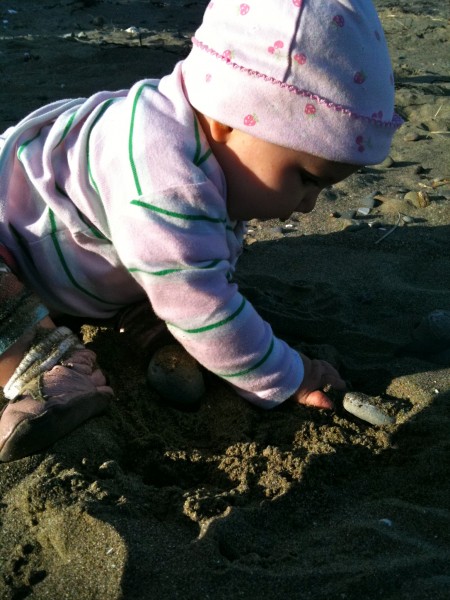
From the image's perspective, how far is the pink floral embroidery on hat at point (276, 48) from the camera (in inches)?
83.3

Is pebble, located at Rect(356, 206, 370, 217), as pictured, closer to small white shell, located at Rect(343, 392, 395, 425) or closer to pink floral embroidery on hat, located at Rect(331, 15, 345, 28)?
small white shell, located at Rect(343, 392, 395, 425)

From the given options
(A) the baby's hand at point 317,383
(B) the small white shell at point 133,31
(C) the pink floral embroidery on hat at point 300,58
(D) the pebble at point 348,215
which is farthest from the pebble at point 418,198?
(B) the small white shell at point 133,31

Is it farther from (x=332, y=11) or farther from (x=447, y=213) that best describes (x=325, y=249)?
(x=332, y=11)

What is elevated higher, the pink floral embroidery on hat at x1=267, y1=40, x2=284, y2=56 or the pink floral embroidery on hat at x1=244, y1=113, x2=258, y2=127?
the pink floral embroidery on hat at x1=267, y1=40, x2=284, y2=56

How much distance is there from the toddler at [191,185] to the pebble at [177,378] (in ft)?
0.28

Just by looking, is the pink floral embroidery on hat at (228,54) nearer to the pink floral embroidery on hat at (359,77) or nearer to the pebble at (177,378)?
the pink floral embroidery on hat at (359,77)

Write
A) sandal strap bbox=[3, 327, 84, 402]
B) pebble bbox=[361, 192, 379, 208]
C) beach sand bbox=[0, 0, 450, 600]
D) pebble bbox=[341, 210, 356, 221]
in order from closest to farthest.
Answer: beach sand bbox=[0, 0, 450, 600] < sandal strap bbox=[3, 327, 84, 402] < pebble bbox=[341, 210, 356, 221] < pebble bbox=[361, 192, 379, 208]

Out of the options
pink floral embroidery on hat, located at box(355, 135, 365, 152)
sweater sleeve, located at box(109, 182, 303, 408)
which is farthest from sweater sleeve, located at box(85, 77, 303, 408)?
pink floral embroidery on hat, located at box(355, 135, 365, 152)

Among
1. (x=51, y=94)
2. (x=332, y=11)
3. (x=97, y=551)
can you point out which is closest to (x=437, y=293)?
(x=332, y=11)

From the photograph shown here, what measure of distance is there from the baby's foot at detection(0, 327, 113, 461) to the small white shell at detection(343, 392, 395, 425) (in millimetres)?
761

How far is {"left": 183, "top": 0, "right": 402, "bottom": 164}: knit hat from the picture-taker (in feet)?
6.93

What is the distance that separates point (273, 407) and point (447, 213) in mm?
1909

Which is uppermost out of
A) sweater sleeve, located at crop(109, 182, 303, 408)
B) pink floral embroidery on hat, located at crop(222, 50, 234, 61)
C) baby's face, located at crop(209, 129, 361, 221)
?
pink floral embroidery on hat, located at crop(222, 50, 234, 61)

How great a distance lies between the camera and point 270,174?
Answer: 232cm
